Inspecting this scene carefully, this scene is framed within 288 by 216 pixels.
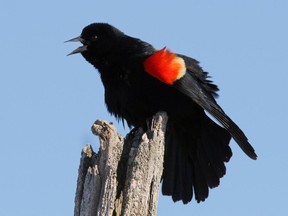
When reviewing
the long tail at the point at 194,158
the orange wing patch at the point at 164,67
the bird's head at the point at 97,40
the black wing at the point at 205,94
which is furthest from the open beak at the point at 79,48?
the long tail at the point at 194,158

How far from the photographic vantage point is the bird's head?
21.3 ft

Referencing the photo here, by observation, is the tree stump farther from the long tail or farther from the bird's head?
the bird's head

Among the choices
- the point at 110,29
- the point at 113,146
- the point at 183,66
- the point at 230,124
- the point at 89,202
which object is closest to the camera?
the point at 89,202

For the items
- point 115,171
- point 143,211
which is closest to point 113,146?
point 115,171

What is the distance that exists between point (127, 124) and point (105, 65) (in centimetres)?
57

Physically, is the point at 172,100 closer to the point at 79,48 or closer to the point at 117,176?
the point at 79,48

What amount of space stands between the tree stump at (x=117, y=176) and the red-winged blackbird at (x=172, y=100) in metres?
1.67

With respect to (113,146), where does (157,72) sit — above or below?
above

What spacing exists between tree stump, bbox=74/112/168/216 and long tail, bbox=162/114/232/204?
200cm

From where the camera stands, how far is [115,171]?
4074 millimetres

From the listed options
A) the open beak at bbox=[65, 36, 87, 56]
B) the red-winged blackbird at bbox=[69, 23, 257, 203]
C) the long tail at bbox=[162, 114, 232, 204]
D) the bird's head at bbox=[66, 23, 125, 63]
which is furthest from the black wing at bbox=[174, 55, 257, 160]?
the open beak at bbox=[65, 36, 87, 56]

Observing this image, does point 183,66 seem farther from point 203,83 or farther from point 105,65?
point 105,65

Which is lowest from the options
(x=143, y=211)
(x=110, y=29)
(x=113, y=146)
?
(x=143, y=211)

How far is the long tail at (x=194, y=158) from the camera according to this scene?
6.31m
